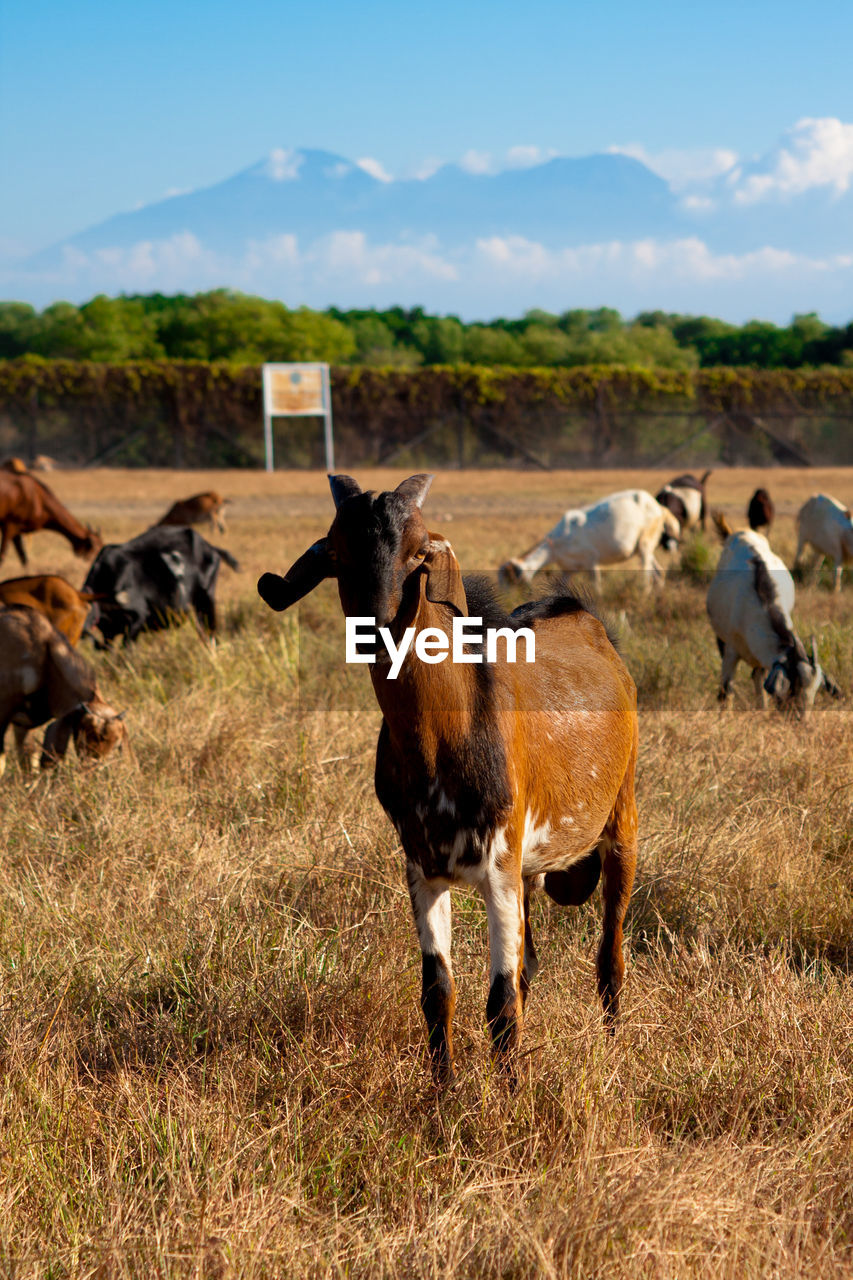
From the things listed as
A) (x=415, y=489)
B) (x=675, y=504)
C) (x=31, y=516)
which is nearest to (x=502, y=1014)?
(x=415, y=489)

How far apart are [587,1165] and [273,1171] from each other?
0.76 m

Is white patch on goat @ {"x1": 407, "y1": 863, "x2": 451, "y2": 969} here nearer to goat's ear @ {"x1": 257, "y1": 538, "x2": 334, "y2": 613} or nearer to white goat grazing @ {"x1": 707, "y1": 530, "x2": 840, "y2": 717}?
goat's ear @ {"x1": 257, "y1": 538, "x2": 334, "y2": 613}

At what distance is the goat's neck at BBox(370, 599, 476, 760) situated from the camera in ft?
9.36

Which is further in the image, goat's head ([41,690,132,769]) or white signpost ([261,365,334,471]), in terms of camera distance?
white signpost ([261,365,334,471])

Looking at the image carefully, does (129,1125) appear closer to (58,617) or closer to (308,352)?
(58,617)

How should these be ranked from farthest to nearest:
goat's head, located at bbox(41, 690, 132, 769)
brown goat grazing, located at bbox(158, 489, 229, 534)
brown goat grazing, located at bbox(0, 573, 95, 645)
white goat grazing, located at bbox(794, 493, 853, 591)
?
1. brown goat grazing, located at bbox(158, 489, 229, 534)
2. white goat grazing, located at bbox(794, 493, 853, 591)
3. brown goat grazing, located at bbox(0, 573, 95, 645)
4. goat's head, located at bbox(41, 690, 132, 769)

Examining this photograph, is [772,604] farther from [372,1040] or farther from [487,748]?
[487,748]

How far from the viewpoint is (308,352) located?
180 ft

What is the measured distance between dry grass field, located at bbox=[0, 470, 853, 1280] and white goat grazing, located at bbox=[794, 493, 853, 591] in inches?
248

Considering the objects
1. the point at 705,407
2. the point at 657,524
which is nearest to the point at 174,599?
the point at 657,524

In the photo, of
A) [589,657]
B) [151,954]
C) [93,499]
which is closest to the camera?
[589,657]

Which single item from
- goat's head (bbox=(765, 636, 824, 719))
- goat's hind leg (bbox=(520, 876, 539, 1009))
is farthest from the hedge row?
goat's hind leg (bbox=(520, 876, 539, 1009))

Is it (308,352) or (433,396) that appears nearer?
(433,396)

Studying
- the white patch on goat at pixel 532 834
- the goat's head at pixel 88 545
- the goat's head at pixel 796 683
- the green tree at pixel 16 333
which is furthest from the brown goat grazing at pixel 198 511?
the green tree at pixel 16 333
